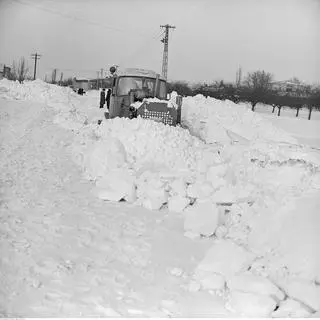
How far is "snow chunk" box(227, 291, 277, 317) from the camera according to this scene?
11.6 ft

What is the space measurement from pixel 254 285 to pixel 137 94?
28.3 ft

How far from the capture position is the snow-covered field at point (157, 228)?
12.1 feet

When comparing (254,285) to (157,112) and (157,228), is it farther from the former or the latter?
(157,112)

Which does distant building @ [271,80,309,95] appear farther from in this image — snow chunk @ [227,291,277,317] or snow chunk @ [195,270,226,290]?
snow chunk @ [227,291,277,317]

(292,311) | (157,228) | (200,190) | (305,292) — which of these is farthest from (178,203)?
(292,311)

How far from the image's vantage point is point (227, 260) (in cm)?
428

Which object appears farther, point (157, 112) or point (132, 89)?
point (132, 89)

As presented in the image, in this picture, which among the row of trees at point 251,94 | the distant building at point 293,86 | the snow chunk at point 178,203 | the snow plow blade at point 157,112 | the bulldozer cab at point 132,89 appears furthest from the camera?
the row of trees at point 251,94

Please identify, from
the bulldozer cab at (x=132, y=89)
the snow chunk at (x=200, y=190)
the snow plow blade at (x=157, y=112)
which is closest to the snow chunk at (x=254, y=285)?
the snow chunk at (x=200, y=190)

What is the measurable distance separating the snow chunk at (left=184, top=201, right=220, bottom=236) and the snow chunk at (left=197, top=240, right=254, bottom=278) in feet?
2.96

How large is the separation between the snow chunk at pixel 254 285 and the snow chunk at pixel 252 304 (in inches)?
3.9

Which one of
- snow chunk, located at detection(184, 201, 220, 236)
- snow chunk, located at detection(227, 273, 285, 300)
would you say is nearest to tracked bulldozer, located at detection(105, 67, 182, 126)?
snow chunk, located at detection(184, 201, 220, 236)

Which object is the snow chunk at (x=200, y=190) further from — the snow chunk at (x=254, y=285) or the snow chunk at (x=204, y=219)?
the snow chunk at (x=254, y=285)

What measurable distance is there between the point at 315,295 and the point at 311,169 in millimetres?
2982
